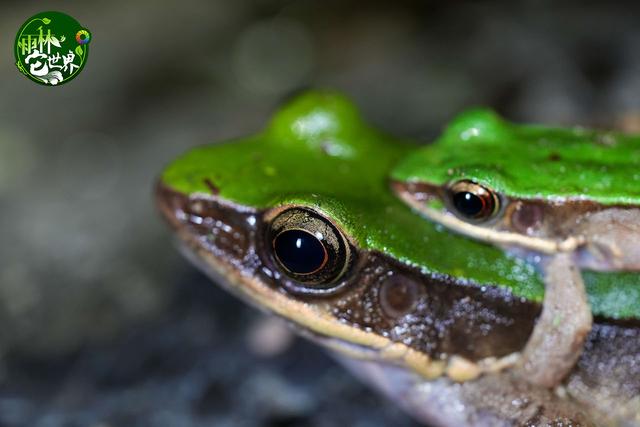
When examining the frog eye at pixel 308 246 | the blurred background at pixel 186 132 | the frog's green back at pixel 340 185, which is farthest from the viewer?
the blurred background at pixel 186 132

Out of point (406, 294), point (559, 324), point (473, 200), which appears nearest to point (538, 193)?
point (473, 200)

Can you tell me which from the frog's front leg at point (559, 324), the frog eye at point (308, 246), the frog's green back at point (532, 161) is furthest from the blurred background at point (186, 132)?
the frog's green back at point (532, 161)

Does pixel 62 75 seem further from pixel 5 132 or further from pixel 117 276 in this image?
pixel 5 132

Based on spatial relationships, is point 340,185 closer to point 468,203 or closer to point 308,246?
point 308,246

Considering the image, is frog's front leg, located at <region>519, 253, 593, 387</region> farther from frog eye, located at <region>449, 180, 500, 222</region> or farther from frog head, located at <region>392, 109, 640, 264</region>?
frog eye, located at <region>449, 180, 500, 222</region>

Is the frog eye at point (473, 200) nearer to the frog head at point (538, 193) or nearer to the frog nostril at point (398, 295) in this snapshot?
the frog head at point (538, 193)

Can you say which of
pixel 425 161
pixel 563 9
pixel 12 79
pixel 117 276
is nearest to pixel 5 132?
pixel 12 79
